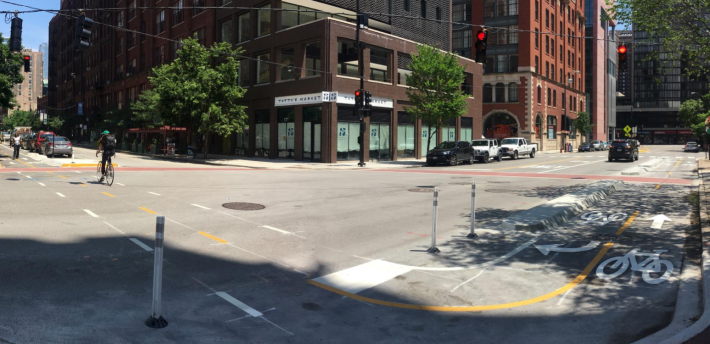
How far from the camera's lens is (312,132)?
37031 mm

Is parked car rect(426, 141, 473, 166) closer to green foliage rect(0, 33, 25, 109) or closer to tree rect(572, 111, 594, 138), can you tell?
green foliage rect(0, 33, 25, 109)

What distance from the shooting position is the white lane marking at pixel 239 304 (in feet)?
17.4

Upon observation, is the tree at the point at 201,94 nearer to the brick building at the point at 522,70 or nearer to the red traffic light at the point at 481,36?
the red traffic light at the point at 481,36

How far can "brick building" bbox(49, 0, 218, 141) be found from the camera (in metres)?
51.3

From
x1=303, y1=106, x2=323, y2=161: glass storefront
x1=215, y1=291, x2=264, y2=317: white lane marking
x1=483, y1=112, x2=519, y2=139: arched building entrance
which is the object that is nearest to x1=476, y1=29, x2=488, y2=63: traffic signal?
x1=215, y1=291, x2=264, y2=317: white lane marking

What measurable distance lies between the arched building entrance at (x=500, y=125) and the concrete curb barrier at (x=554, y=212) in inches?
2098

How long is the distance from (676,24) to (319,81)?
24.5 metres

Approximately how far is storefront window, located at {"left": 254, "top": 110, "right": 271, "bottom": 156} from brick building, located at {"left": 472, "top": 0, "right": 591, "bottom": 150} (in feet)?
114

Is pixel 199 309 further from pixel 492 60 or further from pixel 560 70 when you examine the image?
pixel 560 70

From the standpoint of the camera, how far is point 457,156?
34594mm

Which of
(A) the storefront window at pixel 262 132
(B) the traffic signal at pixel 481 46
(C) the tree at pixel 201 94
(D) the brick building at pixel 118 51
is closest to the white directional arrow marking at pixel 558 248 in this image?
(B) the traffic signal at pixel 481 46

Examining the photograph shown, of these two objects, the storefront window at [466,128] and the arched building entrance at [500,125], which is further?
the arched building entrance at [500,125]

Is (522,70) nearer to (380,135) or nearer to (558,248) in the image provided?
(380,135)

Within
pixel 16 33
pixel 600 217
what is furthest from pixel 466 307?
pixel 16 33
